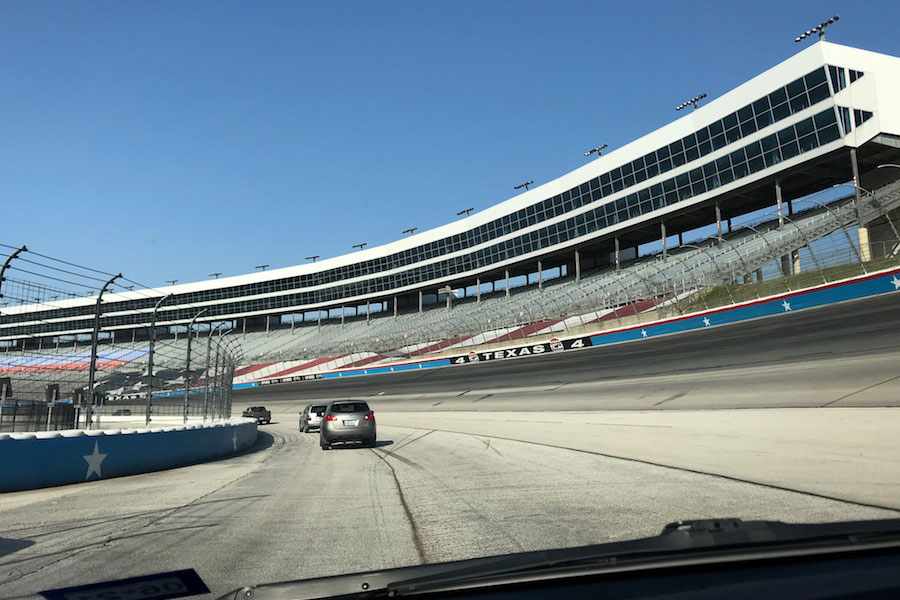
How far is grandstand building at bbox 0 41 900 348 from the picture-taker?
38844 millimetres

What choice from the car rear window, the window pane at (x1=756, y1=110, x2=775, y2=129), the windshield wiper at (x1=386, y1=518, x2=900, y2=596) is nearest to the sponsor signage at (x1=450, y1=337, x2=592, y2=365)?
the window pane at (x1=756, y1=110, x2=775, y2=129)

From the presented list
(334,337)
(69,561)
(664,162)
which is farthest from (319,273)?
(69,561)

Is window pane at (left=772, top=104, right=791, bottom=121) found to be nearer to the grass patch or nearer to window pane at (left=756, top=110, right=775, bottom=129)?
window pane at (left=756, top=110, right=775, bottom=129)

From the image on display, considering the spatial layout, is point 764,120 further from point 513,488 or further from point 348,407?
point 513,488

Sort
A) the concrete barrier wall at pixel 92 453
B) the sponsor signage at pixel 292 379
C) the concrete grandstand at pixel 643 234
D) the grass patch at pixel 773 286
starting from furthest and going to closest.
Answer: the sponsor signage at pixel 292 379 < the concrete grandstand at pixel 643 234 < the grass patch at pixel 773 286 < the concrete barrier wall at pixel 92 453

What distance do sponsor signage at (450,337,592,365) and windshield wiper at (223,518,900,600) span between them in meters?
34.2

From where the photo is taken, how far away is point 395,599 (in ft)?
8.45

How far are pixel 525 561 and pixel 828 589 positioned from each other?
4.08 ft

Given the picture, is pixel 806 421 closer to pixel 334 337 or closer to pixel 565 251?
pixel 565 251

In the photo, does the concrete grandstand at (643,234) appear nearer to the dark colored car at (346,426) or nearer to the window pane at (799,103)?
the window pane at (799,103)

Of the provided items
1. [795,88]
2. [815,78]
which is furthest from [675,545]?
[795,88]

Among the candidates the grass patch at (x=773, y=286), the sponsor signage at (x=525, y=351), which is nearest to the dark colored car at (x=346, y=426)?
the sponsor signage at (x=525, y=351)

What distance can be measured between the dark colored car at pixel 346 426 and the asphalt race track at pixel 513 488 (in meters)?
0.50

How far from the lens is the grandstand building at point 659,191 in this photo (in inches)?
1529
